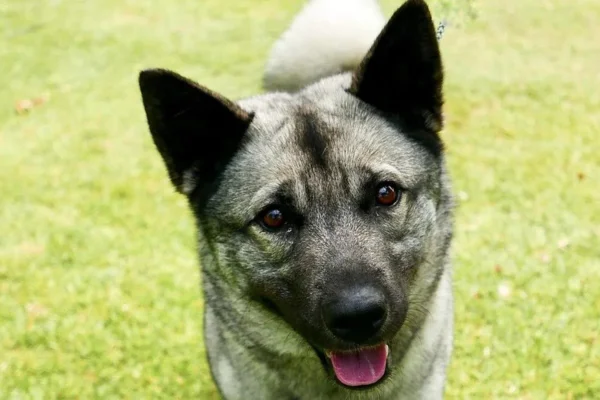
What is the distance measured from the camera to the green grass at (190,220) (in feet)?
14.2

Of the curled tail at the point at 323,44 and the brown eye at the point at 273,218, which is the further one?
the curled tail at the point at 323,44

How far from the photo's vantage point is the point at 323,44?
4188 mm

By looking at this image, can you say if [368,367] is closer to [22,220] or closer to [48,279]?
[48,279]

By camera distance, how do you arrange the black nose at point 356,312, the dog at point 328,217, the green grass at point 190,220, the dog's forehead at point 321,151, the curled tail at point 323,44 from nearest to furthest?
1. the black nose at point 356,312
2. the dog at point 328,217
3. the dog's forehead at point 321,151
4. the curled tail at point 323,44
5. the green grass at point 190,220

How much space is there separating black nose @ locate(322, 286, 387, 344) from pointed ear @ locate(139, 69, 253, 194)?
0.96 metres

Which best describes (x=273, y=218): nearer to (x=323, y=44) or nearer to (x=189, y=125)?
(x=189, y=125)

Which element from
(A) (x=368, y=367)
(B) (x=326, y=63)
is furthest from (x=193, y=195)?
(B) (x=326, y=63)

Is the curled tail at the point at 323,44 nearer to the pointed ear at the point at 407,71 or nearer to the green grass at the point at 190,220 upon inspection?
the pointed ear at the point at 407,71

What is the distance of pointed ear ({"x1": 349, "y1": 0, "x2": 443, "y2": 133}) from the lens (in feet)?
8.92

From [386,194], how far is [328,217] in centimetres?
27

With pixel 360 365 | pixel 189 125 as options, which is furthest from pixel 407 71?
pixel 360 365

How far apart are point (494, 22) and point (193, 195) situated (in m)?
8.79

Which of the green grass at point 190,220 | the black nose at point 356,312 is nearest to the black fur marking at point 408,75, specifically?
the black nose at point 356,312

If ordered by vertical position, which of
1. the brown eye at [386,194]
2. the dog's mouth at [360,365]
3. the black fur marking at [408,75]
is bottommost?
the dog's mouth at [360,365]
